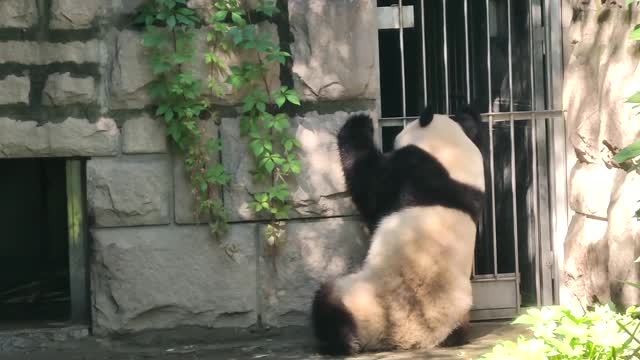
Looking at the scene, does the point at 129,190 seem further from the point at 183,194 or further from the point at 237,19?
the point at 237,19

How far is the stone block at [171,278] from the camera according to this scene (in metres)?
4.80

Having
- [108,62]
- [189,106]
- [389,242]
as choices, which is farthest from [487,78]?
[108,62]

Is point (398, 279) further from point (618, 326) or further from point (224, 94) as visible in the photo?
point (618, 326)

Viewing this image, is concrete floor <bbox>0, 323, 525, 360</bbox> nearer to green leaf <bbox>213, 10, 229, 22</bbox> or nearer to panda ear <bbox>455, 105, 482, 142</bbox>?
panda ear <bbox>455, 105, 482, 142</bbox>

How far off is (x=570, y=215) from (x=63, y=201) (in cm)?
284

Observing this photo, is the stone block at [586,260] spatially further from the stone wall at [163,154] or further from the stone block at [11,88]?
the stone block at [11,88]

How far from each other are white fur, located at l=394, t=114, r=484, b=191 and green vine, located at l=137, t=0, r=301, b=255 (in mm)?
579

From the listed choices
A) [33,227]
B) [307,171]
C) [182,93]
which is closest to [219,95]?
[182,93]

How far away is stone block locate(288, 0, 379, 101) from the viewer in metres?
4.87

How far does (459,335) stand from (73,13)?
232 cm

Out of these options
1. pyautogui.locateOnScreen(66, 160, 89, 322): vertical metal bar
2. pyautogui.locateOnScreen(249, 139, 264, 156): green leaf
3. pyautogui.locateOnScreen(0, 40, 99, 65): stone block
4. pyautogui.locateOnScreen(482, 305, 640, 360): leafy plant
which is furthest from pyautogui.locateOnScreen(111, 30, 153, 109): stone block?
pyautogui.locateOnScreen(482, 305, 640, 360): leafy plant

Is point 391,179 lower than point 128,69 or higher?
lower

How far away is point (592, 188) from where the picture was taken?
15.3 ft

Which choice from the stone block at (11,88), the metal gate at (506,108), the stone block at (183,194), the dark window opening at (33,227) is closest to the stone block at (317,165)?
the metal gate at (506,108)
